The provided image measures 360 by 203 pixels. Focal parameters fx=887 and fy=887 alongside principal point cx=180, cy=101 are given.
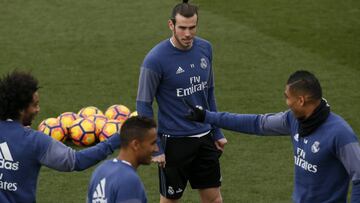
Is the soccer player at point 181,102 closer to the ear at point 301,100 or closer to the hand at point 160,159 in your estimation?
the hand at point 160,159

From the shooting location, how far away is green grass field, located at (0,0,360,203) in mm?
11102

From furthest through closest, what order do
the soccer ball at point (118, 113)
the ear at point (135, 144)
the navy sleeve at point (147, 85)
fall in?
the soccer ball at point (118, 113) < the navy sleeve at point (147, 85) < the ear at point (135, 144)

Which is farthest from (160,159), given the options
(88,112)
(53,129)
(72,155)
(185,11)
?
(88,112)

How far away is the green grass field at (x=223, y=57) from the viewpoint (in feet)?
36.4

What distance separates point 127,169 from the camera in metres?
6.06

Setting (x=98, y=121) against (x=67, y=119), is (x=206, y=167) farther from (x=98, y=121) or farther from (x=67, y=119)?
(x=67, y=119)

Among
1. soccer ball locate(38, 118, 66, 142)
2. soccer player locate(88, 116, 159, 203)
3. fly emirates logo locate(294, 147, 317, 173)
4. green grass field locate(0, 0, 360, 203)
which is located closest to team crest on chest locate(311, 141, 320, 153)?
fly emirates logo locate(294, 147, 317, 173)

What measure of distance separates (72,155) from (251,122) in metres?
1.63

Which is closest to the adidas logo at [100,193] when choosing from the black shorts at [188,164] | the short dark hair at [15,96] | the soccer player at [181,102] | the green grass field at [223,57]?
the short dark hair at [15,96]

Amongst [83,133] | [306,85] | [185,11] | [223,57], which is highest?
[185,11]

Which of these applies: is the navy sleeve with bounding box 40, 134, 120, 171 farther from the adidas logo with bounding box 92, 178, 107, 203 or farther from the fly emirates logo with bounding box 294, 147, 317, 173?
the fly emirates logo with bounding box 294, 147, 317, 173

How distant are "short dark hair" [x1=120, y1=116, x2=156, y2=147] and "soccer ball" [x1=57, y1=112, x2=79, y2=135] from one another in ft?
19.2

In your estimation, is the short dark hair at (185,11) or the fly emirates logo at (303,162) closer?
the fly emirates logo at (303,162)

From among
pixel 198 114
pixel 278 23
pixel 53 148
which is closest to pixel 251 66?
pixel 278 23
